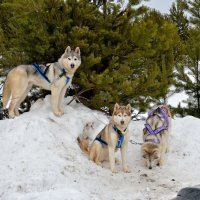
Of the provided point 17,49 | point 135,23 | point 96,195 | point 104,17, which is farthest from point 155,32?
point 96,195

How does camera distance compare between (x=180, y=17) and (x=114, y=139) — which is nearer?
(x=114, y=139)

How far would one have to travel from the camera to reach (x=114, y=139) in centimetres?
970

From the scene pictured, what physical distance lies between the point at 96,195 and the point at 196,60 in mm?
14519

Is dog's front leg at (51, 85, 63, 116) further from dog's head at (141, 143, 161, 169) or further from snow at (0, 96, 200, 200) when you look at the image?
dog's head at (141, 143, 161, 169)

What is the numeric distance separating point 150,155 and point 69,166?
2.21 metres

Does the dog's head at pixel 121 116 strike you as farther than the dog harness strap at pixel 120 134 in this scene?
No

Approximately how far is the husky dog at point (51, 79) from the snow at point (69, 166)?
48 centimetres

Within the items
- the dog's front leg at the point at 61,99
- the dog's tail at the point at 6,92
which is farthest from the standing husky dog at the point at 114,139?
the dog's tail at the point at 6,92

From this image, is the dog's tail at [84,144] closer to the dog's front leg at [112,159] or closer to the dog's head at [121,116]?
the dog's front leg at [112,159]

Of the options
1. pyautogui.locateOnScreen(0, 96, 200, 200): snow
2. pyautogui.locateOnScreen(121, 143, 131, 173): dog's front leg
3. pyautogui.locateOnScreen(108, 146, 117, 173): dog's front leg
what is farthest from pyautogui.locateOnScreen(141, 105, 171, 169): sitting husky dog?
pyautogui.locateOnScreen(108, 146, 117, 173): dog's front leg

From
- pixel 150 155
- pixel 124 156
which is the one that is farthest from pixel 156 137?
pixel 124 156

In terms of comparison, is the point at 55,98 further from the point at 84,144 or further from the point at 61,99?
the point at 84,144

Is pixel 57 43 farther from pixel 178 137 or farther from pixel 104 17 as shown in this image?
pixel 178 137

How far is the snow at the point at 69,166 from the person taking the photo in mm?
8273
